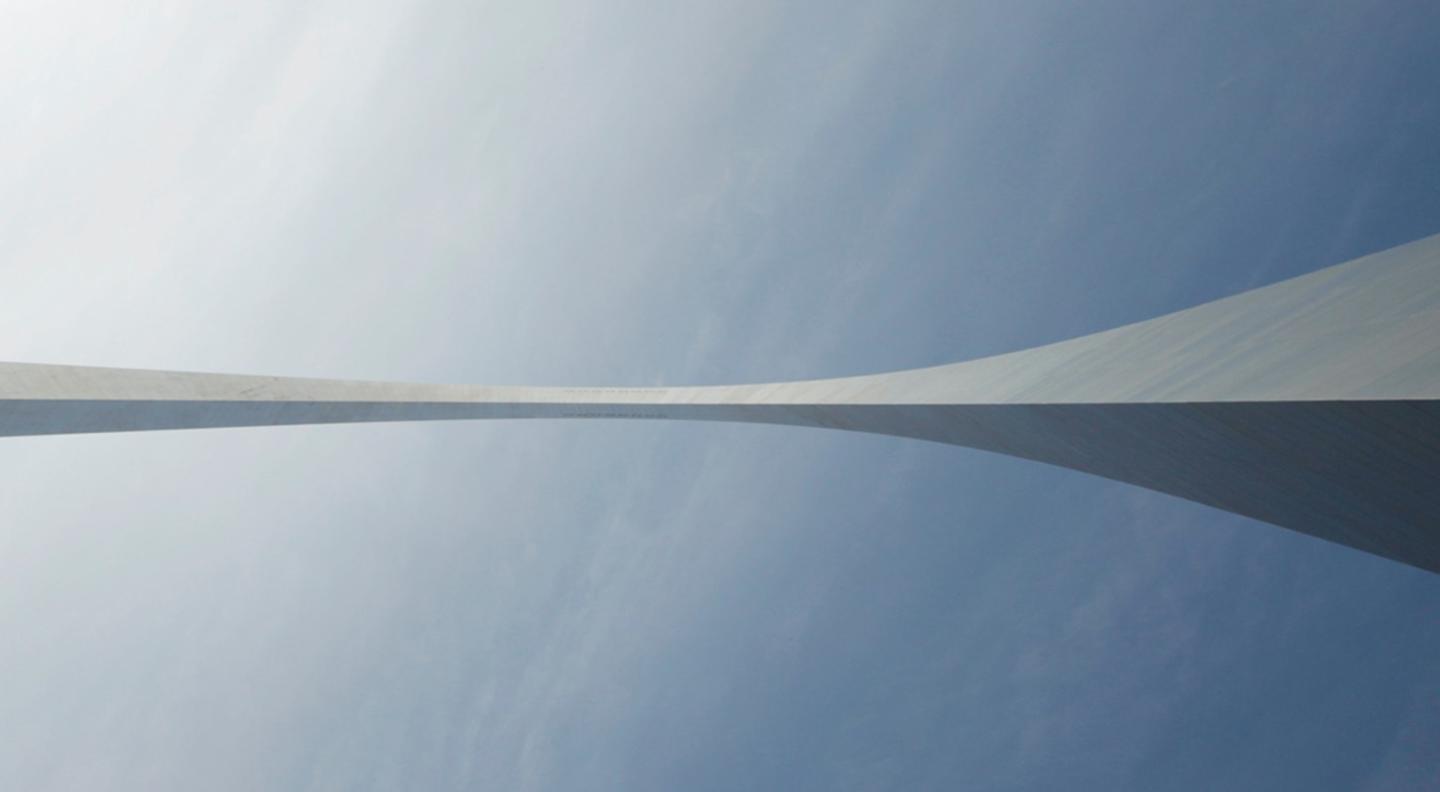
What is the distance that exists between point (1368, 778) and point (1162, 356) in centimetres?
4195

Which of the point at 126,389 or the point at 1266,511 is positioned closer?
the point at 1266,511

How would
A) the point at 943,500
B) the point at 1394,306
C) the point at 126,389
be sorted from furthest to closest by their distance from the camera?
1. the point at 943,500
2. the point at 126,389
3. the point at 1394,306

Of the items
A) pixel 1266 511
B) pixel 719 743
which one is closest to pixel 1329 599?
pixel 719 743

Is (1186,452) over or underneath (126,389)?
over

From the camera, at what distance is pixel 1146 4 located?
57.9 metres

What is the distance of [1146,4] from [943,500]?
28.7 meters

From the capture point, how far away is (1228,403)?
631 cm

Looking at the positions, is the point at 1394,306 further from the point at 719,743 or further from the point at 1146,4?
the point at 1146,4

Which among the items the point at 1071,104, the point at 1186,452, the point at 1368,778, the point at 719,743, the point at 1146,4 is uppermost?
the point at 1146,4

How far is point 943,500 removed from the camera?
174 ft

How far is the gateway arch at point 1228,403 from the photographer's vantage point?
5531 mm

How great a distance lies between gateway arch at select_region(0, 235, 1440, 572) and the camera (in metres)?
5.53

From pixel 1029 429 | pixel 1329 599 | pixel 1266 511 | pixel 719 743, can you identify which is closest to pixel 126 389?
pixel 1029 429

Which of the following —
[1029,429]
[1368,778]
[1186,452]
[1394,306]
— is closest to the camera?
[1394,306]
